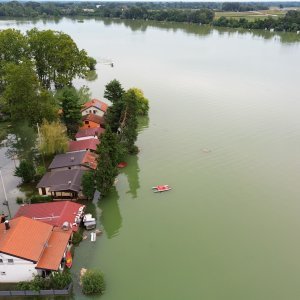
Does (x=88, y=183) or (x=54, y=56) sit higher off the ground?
(x=54, y=56)

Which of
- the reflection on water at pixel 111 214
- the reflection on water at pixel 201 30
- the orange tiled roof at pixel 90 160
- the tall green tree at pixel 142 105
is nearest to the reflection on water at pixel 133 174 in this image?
the reflection on water at pixel 111 214

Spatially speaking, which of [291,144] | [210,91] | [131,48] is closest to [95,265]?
[291,144]

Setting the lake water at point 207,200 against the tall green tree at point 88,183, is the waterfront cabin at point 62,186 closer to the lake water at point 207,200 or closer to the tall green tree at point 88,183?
the tall green tree at point 88,183

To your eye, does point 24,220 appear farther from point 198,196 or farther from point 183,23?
point 183,23

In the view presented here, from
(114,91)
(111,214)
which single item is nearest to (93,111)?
(114,91)

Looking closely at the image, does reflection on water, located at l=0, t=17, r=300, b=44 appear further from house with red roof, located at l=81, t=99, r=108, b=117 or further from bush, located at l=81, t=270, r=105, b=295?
bush, located at l=81, t=270, r=105, b=295

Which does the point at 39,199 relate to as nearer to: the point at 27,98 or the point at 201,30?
the point at 27,98
